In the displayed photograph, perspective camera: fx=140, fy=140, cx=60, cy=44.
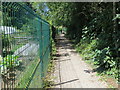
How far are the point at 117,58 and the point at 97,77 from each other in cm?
96

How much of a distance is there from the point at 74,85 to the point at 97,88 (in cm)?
70

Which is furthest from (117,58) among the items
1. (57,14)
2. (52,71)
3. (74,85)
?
(57,14)

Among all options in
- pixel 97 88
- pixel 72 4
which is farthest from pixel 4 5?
pixel 72 4

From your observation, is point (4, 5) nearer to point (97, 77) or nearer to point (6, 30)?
point (6, 30)

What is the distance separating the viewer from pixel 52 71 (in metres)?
5.79

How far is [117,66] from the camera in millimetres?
4727

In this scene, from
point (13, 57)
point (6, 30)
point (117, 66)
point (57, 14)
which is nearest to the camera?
point (6, 30)

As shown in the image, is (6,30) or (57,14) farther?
(57,14)

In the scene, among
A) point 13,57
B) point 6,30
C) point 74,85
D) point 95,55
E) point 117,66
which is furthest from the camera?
point 95,55

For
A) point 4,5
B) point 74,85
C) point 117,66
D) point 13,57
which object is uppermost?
point 4,5

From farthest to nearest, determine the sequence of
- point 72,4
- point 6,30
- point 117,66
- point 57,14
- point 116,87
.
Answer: point 57,14
point 72,4
point 117,66
point 116,87
point 6,30

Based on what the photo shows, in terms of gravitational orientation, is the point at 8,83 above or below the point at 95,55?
above

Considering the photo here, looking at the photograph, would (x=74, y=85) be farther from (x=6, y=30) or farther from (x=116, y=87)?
(x=6, y=30)

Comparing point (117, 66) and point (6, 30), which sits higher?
point (6, 30)
